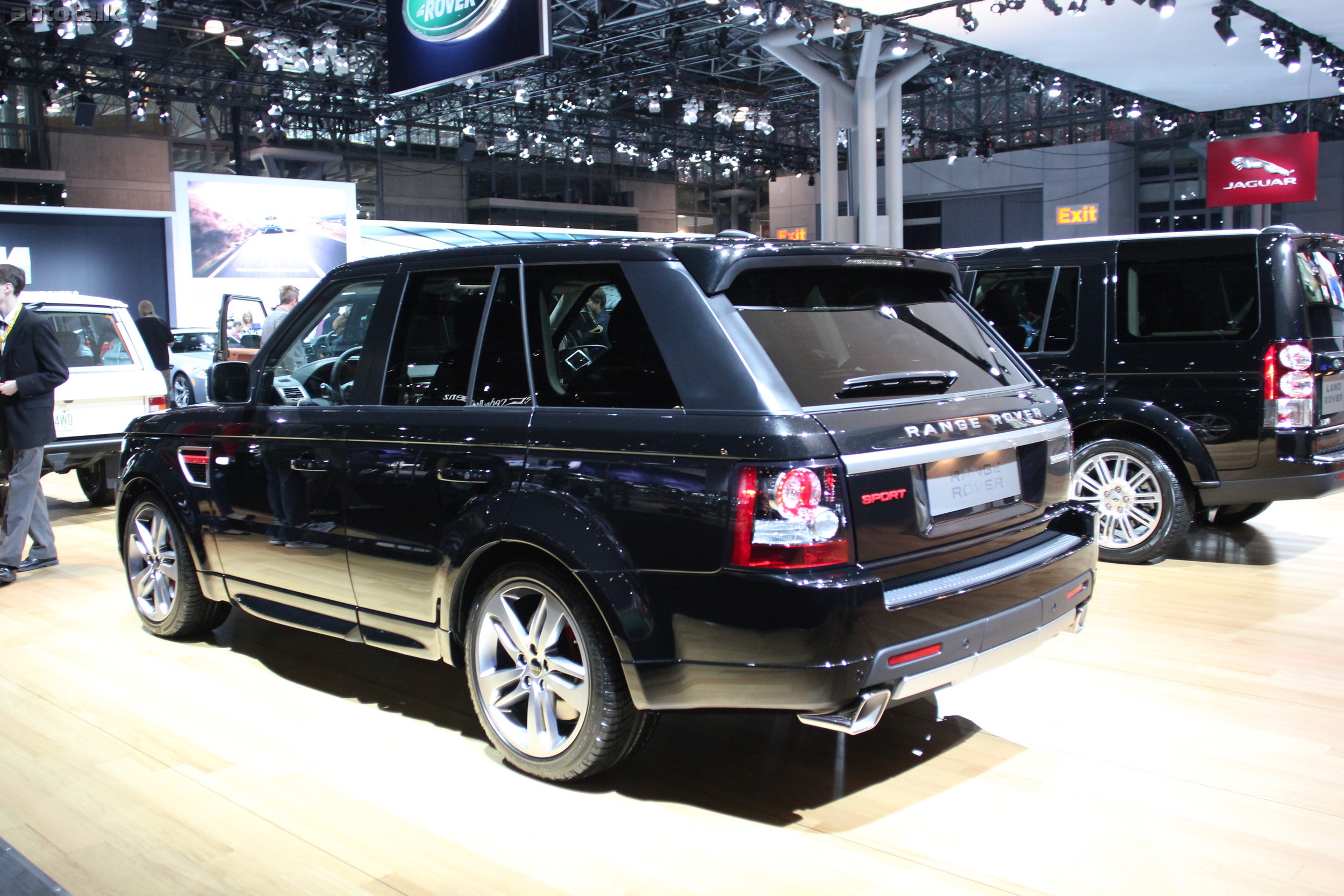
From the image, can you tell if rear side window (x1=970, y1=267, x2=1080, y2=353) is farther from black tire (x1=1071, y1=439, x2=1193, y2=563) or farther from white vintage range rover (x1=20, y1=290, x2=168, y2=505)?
white vintage range rover (x1=20, y1=290, x2=168, y2=505)

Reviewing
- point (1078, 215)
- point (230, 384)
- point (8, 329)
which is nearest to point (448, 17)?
point (8, 329)

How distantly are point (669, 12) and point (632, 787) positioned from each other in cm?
1864

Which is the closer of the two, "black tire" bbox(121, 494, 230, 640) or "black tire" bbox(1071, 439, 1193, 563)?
"black tire" bbox(121, 494, 230, 640)

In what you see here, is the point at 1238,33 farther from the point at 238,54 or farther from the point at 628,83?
the point at 238,54

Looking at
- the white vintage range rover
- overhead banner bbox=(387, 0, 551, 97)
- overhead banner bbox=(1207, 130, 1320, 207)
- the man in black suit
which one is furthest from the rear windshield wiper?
overhead banner bbox=(1207, 130, 1320, 207)

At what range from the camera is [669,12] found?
769 inches

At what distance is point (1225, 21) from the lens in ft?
42.0

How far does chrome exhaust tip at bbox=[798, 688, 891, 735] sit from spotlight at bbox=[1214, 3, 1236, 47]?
1285cm

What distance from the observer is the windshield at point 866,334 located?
2844mm

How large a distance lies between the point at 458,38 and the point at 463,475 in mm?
7756

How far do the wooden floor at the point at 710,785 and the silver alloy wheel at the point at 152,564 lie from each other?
26cm

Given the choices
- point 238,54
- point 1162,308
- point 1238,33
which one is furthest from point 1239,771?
point 238,54

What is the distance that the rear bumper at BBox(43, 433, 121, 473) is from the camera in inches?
303

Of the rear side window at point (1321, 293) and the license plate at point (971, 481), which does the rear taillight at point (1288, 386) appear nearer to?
the rear side window at point (1321, 293)
